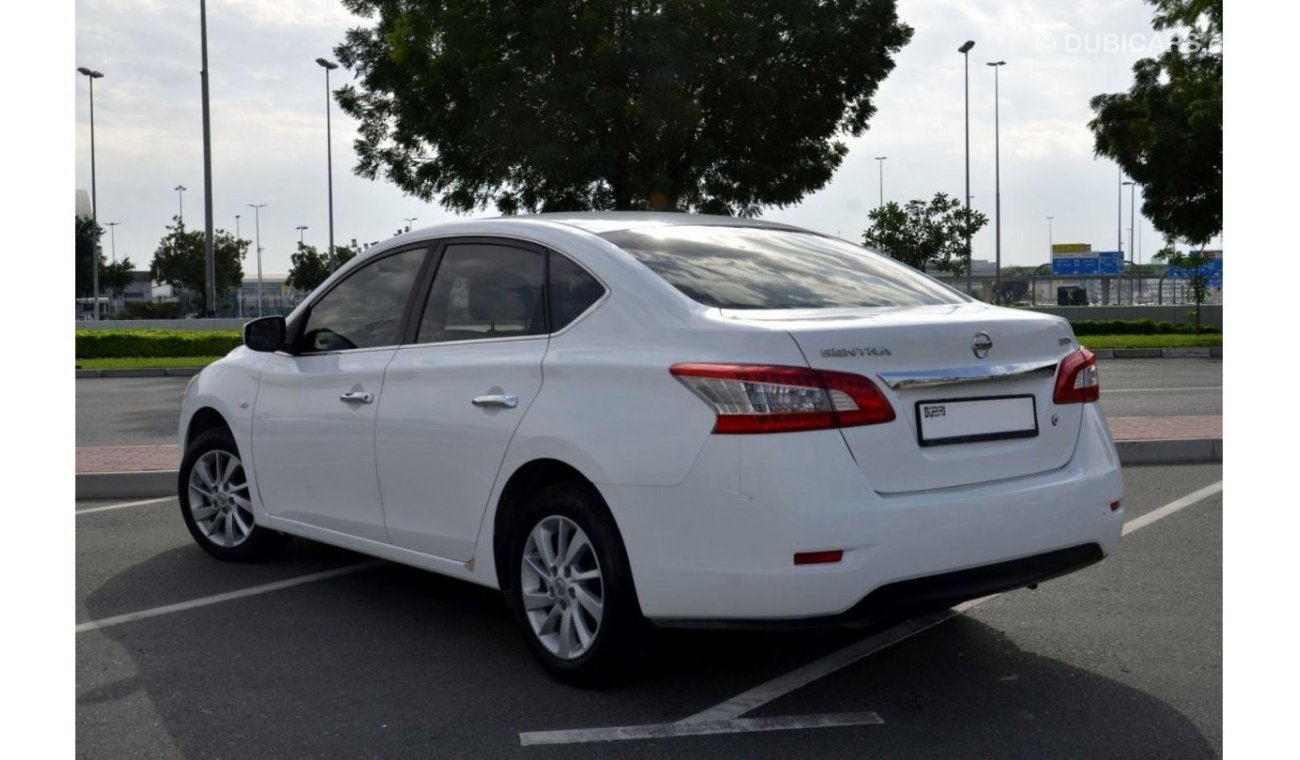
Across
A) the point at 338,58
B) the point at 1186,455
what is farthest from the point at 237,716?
the point at 338,58

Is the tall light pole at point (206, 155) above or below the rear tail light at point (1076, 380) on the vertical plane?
above

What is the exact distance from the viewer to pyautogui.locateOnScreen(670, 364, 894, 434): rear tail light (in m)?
3.90

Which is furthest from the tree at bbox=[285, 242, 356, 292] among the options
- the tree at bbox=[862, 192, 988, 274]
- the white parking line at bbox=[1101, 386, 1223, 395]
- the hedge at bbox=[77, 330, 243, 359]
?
the white parking line at bbox=[1101, 386, 1223, 395]

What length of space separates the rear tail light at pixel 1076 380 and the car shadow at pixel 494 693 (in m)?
0.94

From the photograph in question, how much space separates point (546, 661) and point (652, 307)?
1254 mm

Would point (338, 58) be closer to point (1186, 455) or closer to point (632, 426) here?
point (1186, 455)

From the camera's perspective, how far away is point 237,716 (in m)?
4.24

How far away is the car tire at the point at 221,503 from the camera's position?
6.50 meters

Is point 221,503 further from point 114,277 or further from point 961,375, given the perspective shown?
point 114,277

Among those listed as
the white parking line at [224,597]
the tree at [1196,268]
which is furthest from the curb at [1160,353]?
the white parking line at [224,597]

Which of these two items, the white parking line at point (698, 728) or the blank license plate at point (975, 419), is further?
the blank license plate at point (975, 419)

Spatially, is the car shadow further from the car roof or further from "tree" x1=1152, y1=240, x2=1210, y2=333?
"tree" x1=1152, y1=240, x2=1210, y2=333

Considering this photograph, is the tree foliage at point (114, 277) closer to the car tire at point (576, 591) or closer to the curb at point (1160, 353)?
the curb at point (1160, 353)

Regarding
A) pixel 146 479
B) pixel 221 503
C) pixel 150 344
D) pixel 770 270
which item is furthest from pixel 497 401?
pixel 150 344
